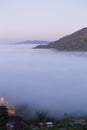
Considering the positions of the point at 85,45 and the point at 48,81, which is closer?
the point at 48,81

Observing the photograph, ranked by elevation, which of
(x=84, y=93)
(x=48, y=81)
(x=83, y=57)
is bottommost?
(x=84, y=93)

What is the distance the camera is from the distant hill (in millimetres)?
99438

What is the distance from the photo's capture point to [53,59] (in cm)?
11275

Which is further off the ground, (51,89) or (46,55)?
(46,55)

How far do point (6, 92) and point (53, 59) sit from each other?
239 ft

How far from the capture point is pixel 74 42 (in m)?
101

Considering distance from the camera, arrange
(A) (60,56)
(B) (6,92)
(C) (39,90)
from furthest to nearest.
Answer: (A) (60,56) → (C) (39,90) → (B) (6,92)

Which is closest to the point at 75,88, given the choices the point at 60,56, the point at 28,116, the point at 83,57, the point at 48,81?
the point at 48,81

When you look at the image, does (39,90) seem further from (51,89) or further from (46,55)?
(46,55)

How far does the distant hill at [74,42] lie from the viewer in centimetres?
9944

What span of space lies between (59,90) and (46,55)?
72.5 m

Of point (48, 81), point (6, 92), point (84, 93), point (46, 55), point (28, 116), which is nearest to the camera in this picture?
point (28, 116)

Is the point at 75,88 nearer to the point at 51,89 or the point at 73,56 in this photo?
the point at 51,89

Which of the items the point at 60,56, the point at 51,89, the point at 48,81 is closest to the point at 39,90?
the point at 51,89
